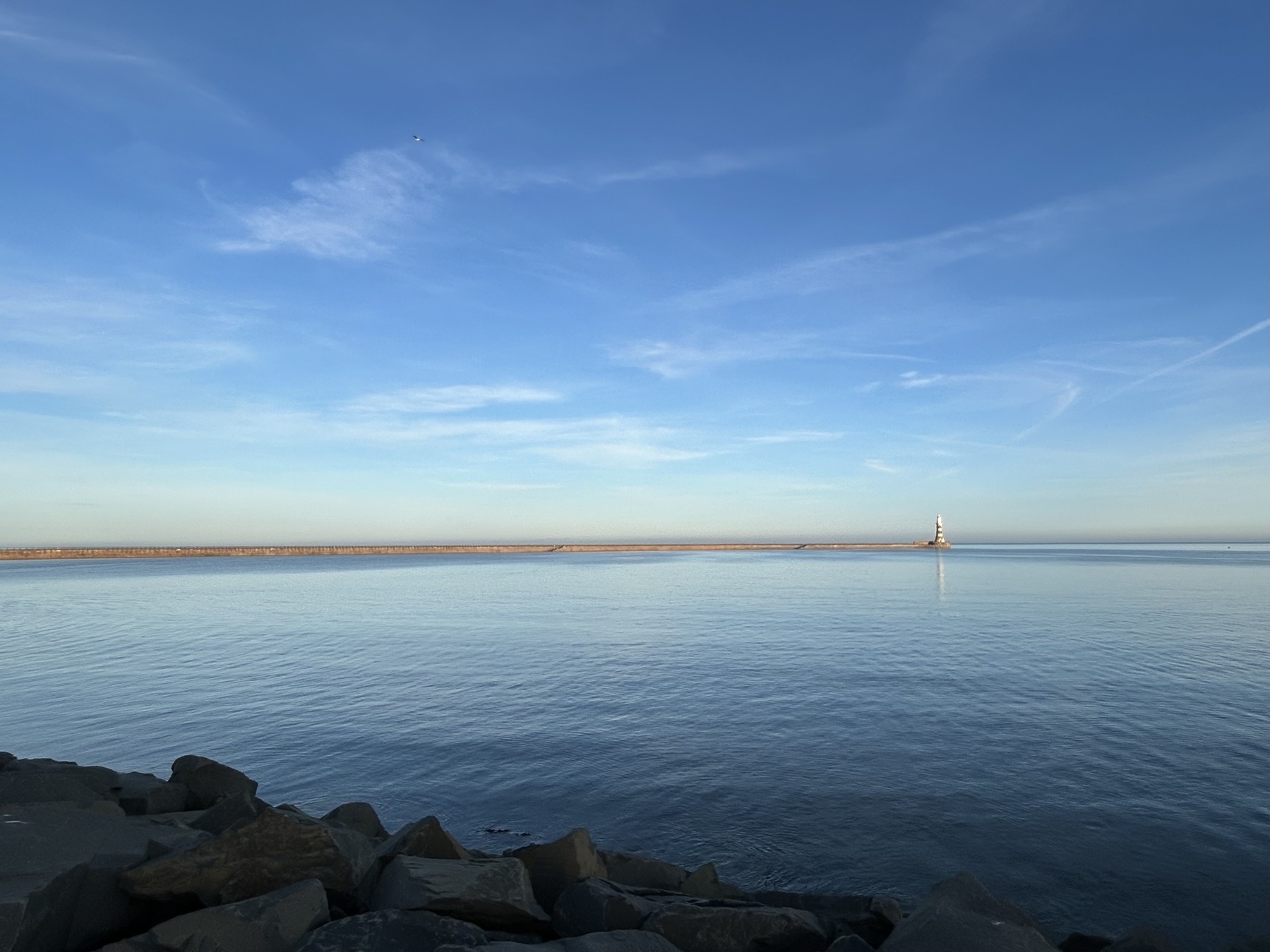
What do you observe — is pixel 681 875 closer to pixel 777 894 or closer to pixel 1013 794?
pixel 777 894

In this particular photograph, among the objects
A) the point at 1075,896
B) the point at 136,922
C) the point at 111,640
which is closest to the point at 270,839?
the point at 136,922

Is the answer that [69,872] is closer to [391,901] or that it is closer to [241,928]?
[241,928]

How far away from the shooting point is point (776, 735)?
46.6 feet

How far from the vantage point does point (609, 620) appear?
115 feet

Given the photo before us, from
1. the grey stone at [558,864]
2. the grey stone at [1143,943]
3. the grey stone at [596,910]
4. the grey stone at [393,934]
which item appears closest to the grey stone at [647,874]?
the grey stone at [558,864]

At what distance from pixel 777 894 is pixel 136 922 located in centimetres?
560

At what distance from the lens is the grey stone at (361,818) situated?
28.5 ft

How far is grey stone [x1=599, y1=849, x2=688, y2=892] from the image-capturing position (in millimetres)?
7715

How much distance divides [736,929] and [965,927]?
1.70 m

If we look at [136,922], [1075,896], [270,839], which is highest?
[270,839]

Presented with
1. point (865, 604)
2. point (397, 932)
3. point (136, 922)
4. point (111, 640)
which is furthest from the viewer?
point (865, 604)

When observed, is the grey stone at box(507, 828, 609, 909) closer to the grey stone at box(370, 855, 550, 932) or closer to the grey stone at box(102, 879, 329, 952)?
the grey stone at box(370, 855, 550, 932)

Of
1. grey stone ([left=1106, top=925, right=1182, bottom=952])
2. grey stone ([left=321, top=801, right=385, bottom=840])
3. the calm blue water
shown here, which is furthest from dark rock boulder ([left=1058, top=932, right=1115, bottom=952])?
grey stone ([left=321, top=801, right=385, bottom=840])

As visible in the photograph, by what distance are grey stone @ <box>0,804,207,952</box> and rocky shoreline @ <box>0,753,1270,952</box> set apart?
14 mm
